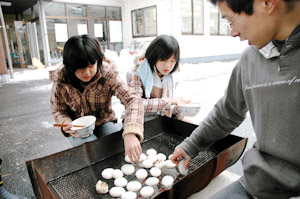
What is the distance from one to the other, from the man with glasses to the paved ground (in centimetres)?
115

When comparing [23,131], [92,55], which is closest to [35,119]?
[23,131]

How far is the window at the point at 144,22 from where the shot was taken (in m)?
10.3

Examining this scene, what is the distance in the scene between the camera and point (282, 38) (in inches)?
33.0

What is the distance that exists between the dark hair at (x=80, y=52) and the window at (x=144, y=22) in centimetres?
918

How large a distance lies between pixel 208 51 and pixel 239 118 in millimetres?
10735

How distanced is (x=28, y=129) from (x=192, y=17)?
30.2 ft

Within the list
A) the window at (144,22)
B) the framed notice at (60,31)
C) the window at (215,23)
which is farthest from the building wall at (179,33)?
the framed notice at (60,31)

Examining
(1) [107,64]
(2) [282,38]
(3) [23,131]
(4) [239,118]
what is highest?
(2) [282,38]

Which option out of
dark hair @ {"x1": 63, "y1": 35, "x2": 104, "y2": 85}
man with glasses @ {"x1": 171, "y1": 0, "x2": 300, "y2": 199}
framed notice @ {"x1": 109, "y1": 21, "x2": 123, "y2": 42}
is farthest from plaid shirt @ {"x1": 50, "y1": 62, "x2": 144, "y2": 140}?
framed notice @ {"x1": 109, "y1": 21, "x2": 123, "y2": 42}

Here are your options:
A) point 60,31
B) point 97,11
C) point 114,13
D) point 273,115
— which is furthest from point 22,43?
point 273,115

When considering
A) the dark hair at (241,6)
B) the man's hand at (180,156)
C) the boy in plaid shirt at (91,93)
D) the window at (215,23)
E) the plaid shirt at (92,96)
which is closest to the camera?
the dark hair at (241,6)

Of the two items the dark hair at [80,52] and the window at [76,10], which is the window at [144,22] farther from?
the dark hair at [80,52]

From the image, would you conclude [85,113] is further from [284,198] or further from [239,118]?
[284,198]

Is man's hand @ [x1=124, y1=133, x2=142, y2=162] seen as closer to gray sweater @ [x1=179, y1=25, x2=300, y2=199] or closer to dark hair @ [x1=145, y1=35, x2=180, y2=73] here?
gray sweater @ [x1=179, y1=25, x2=300, y2=199]
